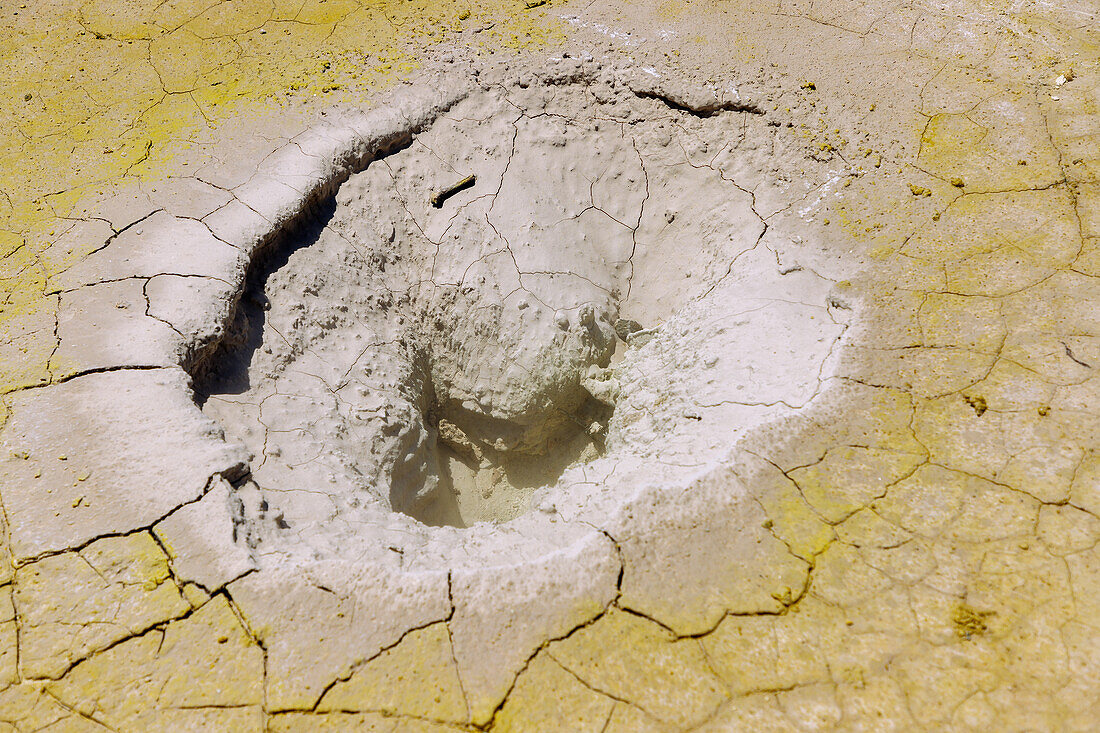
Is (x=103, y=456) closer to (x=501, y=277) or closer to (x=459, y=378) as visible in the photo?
(x=459, y=378)

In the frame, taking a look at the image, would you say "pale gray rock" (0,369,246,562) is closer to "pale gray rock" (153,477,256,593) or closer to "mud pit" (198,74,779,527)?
"pale gray rock" (153,477,256,593)

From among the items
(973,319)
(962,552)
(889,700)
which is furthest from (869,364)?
(889,700)

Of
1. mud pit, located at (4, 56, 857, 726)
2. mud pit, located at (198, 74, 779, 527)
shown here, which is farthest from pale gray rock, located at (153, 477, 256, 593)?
mud pit, located at (198, 74, 779, 527)

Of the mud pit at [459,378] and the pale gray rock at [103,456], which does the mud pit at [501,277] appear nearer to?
the mud pit at [459,378]

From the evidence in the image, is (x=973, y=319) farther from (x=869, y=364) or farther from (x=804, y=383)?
(x=804, y=383)

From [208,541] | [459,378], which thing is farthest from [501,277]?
[208,541]

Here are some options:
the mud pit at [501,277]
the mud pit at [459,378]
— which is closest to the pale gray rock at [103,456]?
the mud pit at [459,378]

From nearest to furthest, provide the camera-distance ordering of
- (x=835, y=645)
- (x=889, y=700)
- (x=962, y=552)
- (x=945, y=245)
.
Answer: (x=889, y=700) < (x=835, y=645) < (x=962, y=552) < (x=945, y=245)
